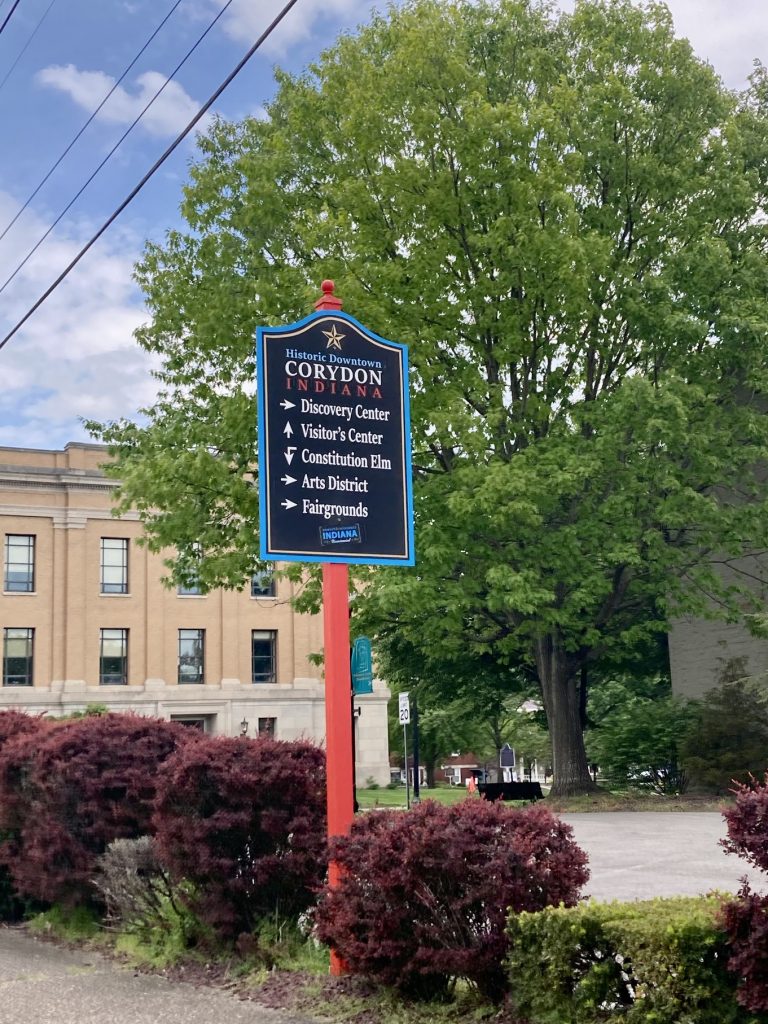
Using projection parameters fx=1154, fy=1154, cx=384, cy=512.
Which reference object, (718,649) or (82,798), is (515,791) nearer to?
(718,649)

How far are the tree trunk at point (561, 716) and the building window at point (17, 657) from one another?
110ft

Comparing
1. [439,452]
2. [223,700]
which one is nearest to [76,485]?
[223,700]

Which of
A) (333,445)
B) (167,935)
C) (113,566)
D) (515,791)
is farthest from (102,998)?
(113,566)

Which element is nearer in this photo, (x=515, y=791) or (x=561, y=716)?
(x=561, y=716)

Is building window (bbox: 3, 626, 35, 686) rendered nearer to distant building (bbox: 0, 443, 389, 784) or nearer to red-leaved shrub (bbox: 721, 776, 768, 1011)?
distant building (bbox: 0, 443, 389, 784)

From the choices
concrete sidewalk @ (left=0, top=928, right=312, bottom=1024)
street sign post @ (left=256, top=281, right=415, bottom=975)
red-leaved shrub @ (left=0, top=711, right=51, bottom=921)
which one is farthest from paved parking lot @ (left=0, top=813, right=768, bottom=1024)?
street sign post @ (left=256, top=281, right=415, bottom=975)

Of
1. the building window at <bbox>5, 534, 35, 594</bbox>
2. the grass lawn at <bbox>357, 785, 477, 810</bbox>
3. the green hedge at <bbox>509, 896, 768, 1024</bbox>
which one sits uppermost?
the building window at <bbox>5, 534, 35, 594</bbox>

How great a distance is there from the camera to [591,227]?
23.5 meters

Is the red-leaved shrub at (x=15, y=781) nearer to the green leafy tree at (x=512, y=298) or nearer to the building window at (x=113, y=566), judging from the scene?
the green leafy tree at (x=512, y=298)

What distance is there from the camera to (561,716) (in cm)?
2544

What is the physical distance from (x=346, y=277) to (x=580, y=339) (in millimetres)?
5396

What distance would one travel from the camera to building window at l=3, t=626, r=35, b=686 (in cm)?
5216

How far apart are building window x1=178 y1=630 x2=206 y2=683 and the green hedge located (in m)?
50.7

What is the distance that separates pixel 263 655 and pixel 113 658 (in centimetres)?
758
